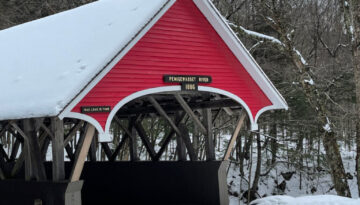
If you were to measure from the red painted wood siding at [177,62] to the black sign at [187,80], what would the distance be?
0.31ft

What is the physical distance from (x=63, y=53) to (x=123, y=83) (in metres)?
1.69

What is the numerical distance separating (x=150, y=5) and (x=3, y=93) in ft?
11.1

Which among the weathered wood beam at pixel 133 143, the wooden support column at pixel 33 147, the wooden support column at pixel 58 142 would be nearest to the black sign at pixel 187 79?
the wooden support column at pixel 58 142

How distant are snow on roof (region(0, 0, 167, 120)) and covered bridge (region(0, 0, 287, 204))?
0.09 ft

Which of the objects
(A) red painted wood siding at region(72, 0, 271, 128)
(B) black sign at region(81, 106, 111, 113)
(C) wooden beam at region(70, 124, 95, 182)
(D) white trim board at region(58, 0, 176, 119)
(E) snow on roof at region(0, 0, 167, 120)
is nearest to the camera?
(D) white trim board at region(58, 0, 176, 119)

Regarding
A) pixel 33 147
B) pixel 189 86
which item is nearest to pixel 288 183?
pixel 189 86

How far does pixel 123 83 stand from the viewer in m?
8.68

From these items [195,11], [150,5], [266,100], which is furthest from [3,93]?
[266,100]

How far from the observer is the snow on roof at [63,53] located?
26.2 ft

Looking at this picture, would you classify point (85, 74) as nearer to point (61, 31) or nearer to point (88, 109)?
point (88, 109)

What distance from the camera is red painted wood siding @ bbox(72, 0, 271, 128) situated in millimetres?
8523

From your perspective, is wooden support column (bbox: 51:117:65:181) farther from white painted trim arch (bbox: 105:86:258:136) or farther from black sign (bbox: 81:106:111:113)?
white painted trim arch (bbox: 105:86:258:136)

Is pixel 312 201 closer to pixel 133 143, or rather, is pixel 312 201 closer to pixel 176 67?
pixel 176 67

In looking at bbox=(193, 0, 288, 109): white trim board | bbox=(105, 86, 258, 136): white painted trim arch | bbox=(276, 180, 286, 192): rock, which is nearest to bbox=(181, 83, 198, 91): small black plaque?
bbox=(105, 86, 258, 136): white painted trim arch
